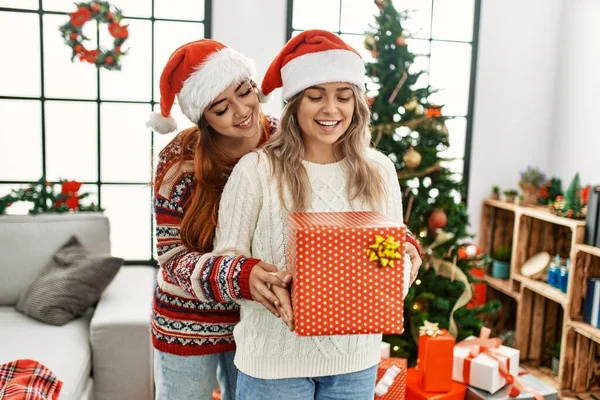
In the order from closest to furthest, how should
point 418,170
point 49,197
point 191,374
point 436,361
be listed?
point 191,374 → point 436,361 → point 418,170 → point 49,197

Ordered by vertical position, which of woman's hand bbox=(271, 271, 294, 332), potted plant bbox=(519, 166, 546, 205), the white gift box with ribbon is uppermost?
potted plant bbox=(519, 166, 546, 205)

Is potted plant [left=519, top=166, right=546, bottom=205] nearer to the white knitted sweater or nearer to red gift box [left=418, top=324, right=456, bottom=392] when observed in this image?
red gift box [left=418, top=324, right=456, bottom=392]

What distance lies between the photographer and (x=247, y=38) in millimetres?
3219

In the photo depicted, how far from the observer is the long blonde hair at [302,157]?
1.26 meters

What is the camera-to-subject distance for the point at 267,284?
1.16m

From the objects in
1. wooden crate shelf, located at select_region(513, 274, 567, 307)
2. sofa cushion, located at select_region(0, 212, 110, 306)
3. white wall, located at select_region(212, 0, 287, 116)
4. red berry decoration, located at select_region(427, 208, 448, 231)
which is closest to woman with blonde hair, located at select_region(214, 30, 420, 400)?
red berry decoration, located at select_region(427, 208, 448, 231)

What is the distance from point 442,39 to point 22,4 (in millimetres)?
2462

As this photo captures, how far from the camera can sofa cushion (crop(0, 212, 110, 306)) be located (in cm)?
274

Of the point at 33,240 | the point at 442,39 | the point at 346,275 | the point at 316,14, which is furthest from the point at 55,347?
the point at 442,39

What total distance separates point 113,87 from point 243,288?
2.44 m

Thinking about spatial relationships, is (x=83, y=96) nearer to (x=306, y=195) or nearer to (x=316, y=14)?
(x=316, y=14)

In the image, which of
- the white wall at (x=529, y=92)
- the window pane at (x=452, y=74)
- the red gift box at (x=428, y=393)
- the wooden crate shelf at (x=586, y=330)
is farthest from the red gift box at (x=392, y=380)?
the window pane at (x=452, y=74)

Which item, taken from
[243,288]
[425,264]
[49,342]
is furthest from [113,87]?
[243,288]

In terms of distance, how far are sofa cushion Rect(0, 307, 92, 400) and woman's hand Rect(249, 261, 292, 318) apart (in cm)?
120
